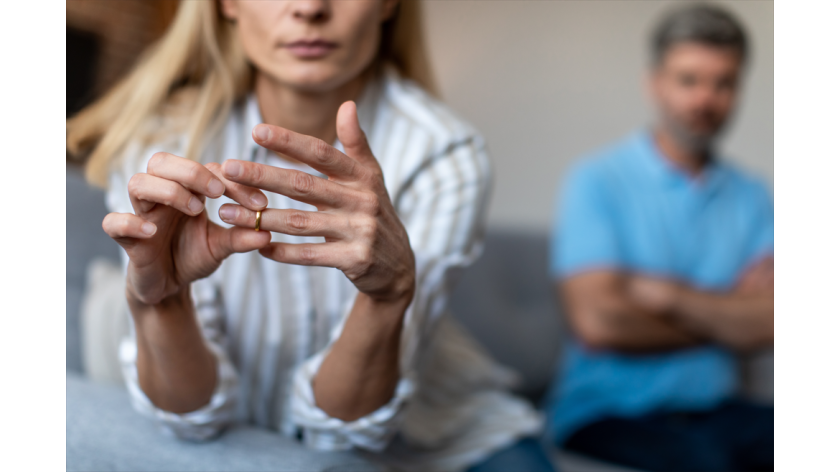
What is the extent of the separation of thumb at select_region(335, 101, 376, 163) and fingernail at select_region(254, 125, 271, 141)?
0.16 feet

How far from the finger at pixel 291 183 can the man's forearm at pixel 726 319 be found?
27.6 inches

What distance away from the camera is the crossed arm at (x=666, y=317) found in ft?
2.88

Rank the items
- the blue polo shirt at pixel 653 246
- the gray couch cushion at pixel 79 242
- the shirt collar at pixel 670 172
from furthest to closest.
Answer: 1. the shirt collar at pixel 670 172
2. the blue polo shirt at pixel 653 246
3. the gray couch cushion at pixel 79 242

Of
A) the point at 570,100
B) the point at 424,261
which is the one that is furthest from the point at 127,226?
the point at 570,100

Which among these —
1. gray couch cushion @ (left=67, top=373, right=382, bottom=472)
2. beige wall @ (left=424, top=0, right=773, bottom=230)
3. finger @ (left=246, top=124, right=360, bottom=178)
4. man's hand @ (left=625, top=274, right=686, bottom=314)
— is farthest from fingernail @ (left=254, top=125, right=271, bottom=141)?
man's hand @ (left=625, top=274, right=686, bottom=314)

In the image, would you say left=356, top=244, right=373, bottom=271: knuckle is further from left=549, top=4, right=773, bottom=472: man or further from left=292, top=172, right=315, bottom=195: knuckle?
left=549, top=4, right=773, bottom=472: man

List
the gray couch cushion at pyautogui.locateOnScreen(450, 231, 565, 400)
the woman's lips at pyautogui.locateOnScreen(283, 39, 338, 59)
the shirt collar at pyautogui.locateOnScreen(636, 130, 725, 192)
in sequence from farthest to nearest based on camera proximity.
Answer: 1. the gray couch cushion at pyautogui.locateOnScreen(450, 231, 565, 400)
2. the shirt collar at pyautogui.locateOnScreen(636, 130, 725, 192)
3. the woman's lips at pyautogui.locateOnScreen(283, 39, 338, 59)

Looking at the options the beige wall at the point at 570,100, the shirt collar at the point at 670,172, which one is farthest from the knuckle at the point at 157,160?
the shirt collar at the point at 670,172

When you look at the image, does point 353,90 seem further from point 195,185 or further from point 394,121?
point 195,185

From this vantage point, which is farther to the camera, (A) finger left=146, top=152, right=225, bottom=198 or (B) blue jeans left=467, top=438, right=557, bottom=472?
(B) blue jeans left=467, top=438, right=557, bottom=472

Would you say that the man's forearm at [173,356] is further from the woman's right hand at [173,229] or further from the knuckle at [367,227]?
the knuckle at [367,227]

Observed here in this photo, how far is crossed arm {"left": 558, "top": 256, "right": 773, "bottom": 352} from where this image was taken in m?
0.88

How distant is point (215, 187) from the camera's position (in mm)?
311
